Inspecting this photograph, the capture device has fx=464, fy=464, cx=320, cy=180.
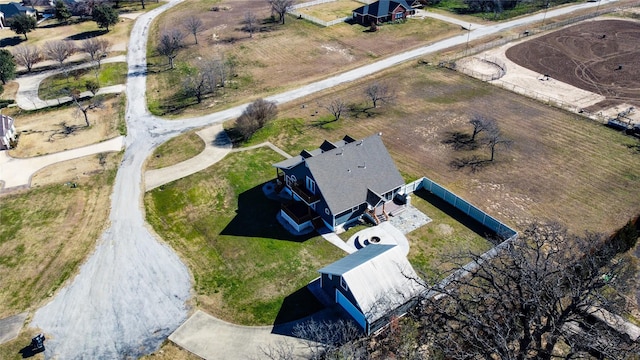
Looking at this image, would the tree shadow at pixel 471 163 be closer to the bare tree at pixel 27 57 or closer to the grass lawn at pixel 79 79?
the grass lawn at pixel 79 79

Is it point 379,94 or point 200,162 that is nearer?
point 200,162

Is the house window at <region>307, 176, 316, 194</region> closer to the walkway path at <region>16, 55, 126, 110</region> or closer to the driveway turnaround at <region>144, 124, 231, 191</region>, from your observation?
the driveway turnaround at <region>144, 124, 231, 191</region>

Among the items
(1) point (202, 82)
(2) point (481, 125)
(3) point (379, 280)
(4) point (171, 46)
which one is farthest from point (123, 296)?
(4) point (171, 46)

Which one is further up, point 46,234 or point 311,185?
point 311,185

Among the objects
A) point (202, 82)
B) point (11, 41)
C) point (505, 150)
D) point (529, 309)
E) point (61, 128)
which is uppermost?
point (11, 41)

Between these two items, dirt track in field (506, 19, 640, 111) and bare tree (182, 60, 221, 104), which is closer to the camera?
bare tree (182, 60, 221, 104)

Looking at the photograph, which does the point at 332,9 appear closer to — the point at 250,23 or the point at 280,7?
the point at 280,7

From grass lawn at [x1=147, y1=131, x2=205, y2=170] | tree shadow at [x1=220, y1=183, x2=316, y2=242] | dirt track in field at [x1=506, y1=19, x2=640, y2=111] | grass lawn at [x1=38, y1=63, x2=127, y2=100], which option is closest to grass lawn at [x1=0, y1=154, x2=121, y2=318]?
grass lawn at [x1=147, y1=131, x2=205, y2=170]
